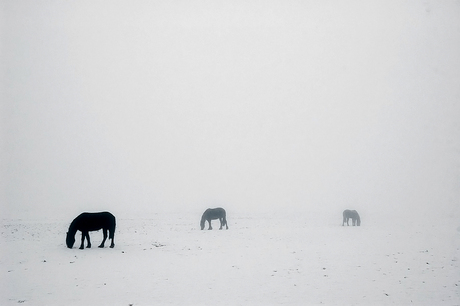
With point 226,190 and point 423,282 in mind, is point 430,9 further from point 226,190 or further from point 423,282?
point 226,190

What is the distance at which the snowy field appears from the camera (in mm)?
10117

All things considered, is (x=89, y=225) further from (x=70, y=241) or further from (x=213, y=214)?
(x=213, y=214)

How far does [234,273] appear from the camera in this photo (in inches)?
509

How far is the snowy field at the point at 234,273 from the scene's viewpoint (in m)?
10.1

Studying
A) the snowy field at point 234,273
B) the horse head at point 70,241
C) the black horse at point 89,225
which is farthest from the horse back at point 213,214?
the horse head at point 70,241

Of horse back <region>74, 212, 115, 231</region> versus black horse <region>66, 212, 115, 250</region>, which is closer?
black horse <region>66, 212, 115, 250</region>

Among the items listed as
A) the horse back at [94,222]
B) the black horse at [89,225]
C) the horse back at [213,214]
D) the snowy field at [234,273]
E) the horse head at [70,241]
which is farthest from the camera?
the horse back at [213,214]

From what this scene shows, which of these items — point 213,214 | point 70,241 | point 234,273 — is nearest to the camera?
point 234,273

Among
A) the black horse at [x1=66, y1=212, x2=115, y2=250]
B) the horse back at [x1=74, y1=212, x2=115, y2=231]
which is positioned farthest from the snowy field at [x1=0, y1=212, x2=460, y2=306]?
the horse back at [x1=74, y1=212, x2=115, y2=231]

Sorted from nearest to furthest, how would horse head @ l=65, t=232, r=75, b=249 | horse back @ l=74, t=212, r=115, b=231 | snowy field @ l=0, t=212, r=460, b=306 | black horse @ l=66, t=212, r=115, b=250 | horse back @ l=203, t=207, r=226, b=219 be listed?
snowy field @ l=0, t=212, r=460, b=306
horse head @ l=65, t=232, r=75, b=249
black horse @ l=66, t=212, r=115, b=250
horse back @ l=74, t=212, r=115, b=231
horse back @ l=203, t=207, r=226, b=219

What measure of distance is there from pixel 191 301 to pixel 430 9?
30.0 meters

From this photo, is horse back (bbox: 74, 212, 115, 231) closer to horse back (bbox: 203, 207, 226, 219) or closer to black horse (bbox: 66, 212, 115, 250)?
black horse (bbox: 66, 212, 115, 250)

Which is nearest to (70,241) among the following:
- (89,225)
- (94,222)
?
(89,225)

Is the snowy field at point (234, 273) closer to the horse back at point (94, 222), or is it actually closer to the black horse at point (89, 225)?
the black horse at point (89, 225)
